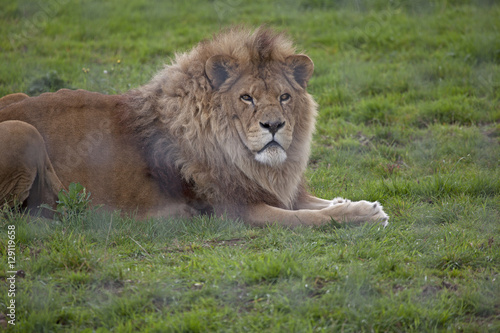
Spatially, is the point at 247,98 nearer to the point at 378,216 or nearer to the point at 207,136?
the point at 207,136

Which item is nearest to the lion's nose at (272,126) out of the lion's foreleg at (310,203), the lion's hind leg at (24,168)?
the lion's foreleg at (310,203)

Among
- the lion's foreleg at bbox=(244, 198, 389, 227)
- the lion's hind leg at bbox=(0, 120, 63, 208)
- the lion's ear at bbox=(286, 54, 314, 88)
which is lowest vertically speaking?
the lion's foreleg at bbox=(244, 198, 389, 227)

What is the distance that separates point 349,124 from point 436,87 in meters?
1.73

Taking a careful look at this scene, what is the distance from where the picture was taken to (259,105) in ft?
16.4

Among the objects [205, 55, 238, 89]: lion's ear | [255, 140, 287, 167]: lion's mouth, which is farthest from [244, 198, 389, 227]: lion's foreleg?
[205, 55, 238, 89]: lion's ear

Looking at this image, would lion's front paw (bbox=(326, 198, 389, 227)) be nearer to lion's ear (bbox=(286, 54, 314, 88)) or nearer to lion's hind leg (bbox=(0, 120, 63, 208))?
lion's ear (bbox=(286, 54, 314, 88))

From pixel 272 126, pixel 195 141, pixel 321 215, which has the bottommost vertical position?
pixel 321 215

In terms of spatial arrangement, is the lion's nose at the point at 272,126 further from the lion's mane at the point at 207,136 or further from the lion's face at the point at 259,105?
the lion's mane at the point at 207,136

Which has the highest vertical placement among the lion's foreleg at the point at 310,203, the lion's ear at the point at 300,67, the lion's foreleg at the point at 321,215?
the lion's ear at the point at 300,67

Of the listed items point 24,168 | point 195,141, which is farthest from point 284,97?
point 24,168

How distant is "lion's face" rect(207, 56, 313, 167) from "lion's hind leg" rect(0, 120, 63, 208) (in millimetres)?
1590

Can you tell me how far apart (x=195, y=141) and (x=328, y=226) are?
139 cm

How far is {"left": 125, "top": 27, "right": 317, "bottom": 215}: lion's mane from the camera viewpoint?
5.12 metres

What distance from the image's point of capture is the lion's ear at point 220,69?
508 centimetres
